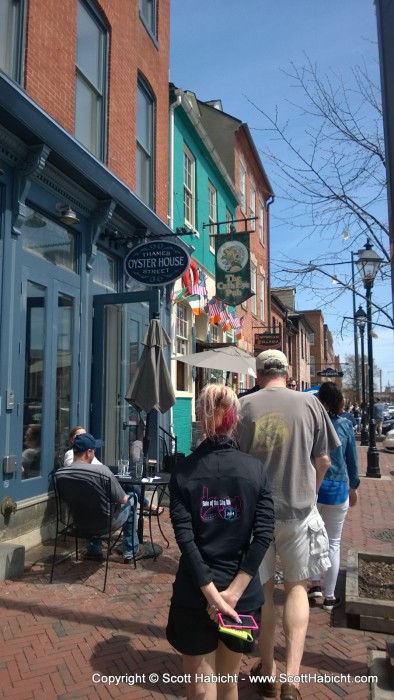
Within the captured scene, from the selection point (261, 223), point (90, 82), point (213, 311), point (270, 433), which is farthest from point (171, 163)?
point (261, 223)

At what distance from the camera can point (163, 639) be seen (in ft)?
12.0

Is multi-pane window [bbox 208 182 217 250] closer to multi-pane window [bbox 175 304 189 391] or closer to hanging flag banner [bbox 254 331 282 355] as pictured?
multi-pane window [bbox 175 304 189 391]

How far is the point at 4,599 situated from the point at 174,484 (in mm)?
2900

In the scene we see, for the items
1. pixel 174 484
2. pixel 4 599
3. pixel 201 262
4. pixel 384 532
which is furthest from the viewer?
pixel 201 262

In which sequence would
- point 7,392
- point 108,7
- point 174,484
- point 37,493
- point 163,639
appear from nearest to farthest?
point 174,484
point 163,639
point 7,392
point 37,493
point 108,7

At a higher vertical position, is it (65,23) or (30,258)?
(65,23)

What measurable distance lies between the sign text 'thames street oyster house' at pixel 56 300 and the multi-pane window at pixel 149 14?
4.40m

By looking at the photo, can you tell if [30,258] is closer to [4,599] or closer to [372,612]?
[4,599]

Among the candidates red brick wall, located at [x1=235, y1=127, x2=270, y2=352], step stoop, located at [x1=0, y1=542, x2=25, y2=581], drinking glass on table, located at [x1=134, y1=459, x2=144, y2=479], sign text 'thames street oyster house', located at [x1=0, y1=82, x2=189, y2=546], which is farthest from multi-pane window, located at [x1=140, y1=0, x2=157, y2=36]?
step stoop, located at [x1=0, y1=542, x2=25, y2=581]

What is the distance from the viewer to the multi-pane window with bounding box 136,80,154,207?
987 centimetres

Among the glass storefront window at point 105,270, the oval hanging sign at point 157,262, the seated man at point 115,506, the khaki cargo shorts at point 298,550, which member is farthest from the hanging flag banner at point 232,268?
the khaki cargo shorts at point 298,550

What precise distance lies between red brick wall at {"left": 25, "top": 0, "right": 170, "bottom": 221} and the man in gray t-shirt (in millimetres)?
5163

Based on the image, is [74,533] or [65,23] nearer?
[74,533]

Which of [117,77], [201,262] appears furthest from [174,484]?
[201,262]
